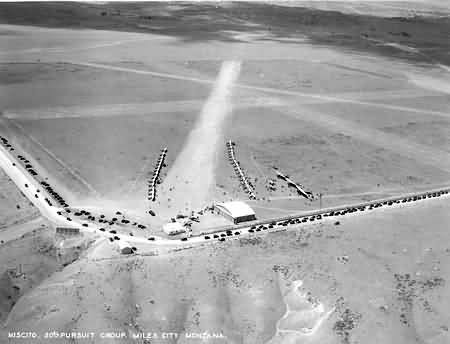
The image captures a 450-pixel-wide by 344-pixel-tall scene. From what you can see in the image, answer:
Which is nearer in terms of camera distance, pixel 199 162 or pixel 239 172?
pixel 239 172

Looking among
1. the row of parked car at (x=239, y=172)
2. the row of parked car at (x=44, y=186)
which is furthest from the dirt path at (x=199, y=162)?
the row of parked car at (x=44, y=186)

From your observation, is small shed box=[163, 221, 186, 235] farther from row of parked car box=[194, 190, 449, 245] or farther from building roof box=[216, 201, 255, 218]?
building roof box=[216, 201, 255, 218]

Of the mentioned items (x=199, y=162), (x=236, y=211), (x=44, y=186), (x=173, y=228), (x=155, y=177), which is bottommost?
(x=44, y=186)

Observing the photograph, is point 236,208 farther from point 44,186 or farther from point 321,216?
point 44,186

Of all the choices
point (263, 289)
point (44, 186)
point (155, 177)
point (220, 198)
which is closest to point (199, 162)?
point (155, 177)

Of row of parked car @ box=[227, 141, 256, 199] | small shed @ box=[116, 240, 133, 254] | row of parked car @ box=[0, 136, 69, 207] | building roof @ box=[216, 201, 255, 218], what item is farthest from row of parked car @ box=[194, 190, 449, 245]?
row of parked car @ box=[0, 136, 69, 207]

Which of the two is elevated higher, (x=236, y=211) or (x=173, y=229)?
(x=236, y=211)

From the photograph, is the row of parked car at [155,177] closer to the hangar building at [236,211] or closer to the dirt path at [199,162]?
the dirt path at [199,162]
